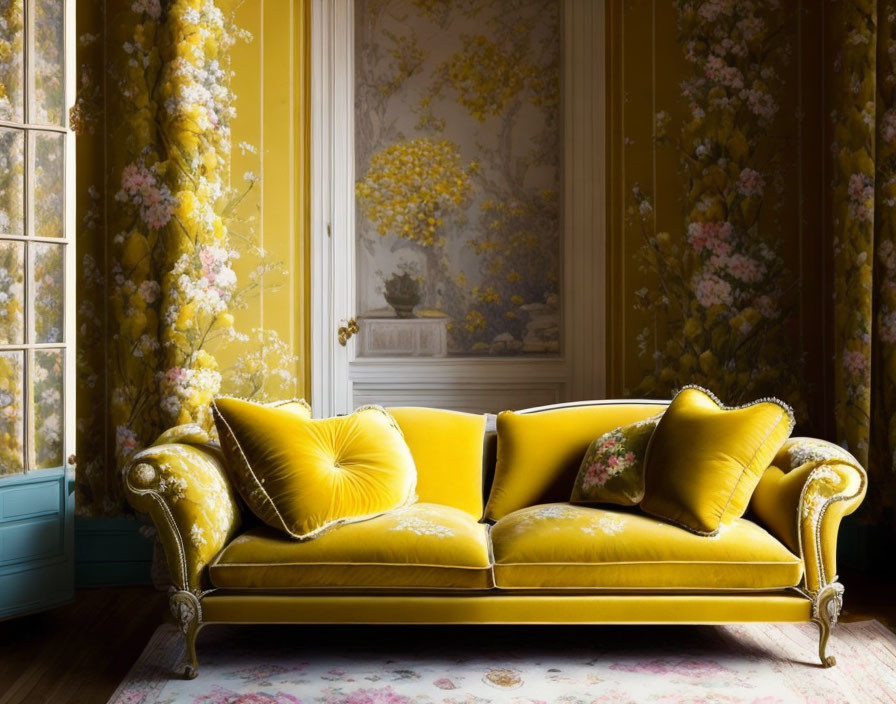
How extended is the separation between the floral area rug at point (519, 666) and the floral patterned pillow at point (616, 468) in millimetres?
461

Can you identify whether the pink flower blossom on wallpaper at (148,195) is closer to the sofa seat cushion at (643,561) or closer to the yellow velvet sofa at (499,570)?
the yellow velvet sofa at (499,570)

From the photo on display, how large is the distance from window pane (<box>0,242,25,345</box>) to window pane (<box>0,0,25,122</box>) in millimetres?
442

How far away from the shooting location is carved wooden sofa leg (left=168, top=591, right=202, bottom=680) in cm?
272

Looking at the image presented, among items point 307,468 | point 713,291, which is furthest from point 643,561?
point 713,291

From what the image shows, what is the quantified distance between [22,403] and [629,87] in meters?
2.70

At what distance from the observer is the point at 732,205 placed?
396 centimetres

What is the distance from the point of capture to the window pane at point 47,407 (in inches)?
128

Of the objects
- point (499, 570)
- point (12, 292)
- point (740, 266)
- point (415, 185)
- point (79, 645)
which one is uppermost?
point (415, 185)

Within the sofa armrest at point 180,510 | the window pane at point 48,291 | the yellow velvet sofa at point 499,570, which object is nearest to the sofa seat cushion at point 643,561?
the yellow velvet sofa at point 499,570

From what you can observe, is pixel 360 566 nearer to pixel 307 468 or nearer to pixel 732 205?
pixel 307 468

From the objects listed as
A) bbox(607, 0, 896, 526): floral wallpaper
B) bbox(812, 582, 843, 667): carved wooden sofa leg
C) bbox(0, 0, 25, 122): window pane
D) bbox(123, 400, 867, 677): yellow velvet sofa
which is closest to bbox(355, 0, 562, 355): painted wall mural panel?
bbox(607, 0, 896, 526): floral wallpaper

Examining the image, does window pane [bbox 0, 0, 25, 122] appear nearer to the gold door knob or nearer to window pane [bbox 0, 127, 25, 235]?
window pane [bbox 0, 127, 25, 235]

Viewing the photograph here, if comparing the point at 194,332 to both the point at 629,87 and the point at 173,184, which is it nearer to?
the point at 173,184

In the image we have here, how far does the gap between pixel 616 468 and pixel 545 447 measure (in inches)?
13.1
